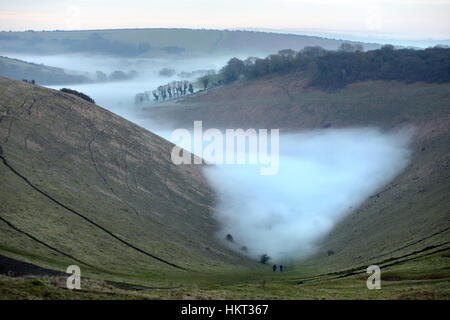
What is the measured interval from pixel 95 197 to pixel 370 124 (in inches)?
3028

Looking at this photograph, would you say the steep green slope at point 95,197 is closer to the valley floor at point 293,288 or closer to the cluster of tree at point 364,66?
the valley floor at point 293,288

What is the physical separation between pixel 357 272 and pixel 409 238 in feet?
36.5

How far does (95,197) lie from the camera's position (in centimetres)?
5234

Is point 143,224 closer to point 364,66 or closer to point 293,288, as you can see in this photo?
point 293,288

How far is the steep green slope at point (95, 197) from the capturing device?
39.0 meters

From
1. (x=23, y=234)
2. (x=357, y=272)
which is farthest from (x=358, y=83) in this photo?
(x=23, y=234)

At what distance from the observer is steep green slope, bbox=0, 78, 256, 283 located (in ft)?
128

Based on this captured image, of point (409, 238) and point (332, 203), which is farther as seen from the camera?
point (332, 203)

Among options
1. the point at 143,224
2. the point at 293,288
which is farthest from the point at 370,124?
the point at 293,288

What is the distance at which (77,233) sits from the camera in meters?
42.2

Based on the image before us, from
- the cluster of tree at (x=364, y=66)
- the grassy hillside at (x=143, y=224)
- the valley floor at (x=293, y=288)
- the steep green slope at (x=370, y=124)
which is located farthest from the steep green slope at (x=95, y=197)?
the cluster of tree at (x=364, y=66)
